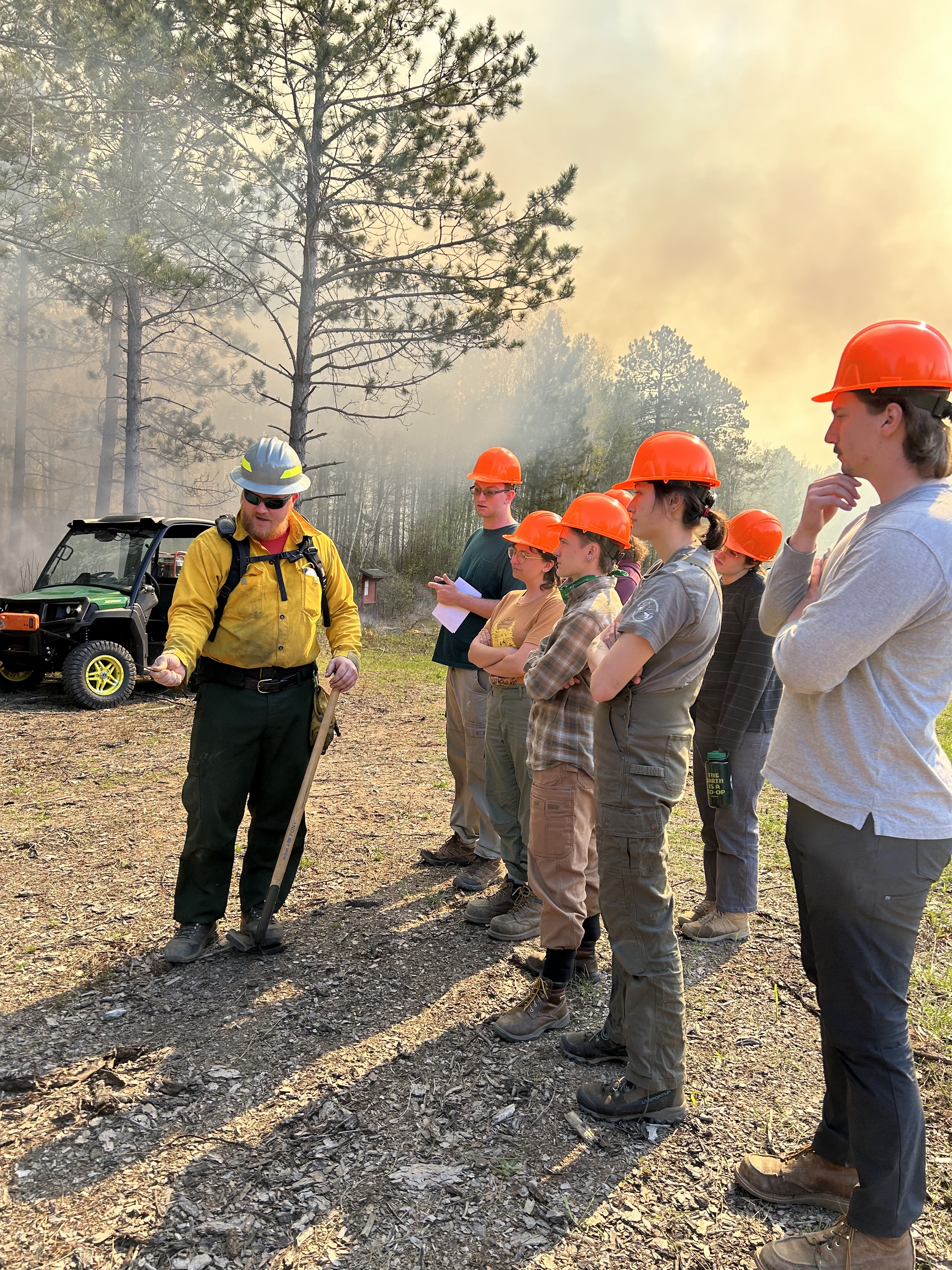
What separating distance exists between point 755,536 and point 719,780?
1216 millimetres

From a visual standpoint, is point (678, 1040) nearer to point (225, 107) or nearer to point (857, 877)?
point (857, 877)

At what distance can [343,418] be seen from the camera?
67.3 ft

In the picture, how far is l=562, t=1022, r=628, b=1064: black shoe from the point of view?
2947 mm

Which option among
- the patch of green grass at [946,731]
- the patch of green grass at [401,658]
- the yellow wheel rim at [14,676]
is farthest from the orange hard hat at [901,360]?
the yellow wheel rim at [14,676]

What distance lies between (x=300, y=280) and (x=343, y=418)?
771 centimetres

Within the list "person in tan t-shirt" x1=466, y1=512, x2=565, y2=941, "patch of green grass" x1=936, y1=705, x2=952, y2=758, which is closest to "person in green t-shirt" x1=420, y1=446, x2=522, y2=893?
"person in tan t-shirt" x1=466, y1=512, x2=565, y2=941

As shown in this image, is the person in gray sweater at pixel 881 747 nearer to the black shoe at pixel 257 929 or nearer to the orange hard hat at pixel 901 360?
the orange hard hat at pixel 901 360

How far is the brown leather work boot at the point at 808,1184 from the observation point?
2.31m

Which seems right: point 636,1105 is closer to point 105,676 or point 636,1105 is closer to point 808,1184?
point 808,1184

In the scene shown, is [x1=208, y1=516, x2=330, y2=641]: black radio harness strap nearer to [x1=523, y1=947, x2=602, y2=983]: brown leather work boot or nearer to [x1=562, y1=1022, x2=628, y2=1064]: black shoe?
[x1=523, y1=947, x2=602, y2=983]: brown leather work boot

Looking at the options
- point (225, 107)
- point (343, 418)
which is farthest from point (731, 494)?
point (225, 107)

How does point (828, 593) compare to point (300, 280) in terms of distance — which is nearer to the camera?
point (828, 593)

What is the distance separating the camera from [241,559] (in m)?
3.49

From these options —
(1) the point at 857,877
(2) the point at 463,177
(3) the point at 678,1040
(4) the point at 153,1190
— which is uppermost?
(2) the point at 463,177
